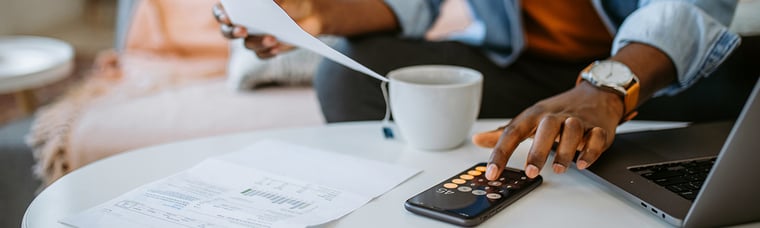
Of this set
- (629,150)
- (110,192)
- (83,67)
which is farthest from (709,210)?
(83,67)

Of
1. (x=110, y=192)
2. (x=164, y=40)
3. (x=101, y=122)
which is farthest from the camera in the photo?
(x=164, y=40)

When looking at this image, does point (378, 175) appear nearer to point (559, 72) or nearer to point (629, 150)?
point (629, 150)

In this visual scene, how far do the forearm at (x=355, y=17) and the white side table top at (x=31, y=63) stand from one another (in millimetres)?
758

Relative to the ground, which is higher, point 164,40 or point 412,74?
point 412,74

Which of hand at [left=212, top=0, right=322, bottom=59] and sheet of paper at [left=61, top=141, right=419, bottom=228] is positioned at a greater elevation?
hand at [left=212, top=0, right=322, bottom=59]

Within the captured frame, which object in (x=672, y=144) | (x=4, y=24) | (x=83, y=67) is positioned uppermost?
(x=672, y=144)

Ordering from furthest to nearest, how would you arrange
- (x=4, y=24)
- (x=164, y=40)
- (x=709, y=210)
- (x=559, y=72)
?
(x=4, y=24) → (x=164, y=40) → (x=559, y=72) → (x=709, y=210)

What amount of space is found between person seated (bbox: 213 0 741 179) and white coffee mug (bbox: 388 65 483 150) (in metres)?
0.04

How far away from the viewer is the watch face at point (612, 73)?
0.77 meters

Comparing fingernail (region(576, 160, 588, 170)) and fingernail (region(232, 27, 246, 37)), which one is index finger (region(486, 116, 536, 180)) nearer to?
fingernail (region(576, 160, 588, 170))

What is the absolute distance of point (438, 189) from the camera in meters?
0.61

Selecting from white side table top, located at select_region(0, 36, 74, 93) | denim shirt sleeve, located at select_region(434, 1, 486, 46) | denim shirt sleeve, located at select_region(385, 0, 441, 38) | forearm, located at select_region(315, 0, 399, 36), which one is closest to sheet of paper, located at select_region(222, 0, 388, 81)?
forearm, located at select_region(315, 0, 399, 36)

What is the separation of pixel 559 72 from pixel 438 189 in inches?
24.3

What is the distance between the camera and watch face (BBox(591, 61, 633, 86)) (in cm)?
77
